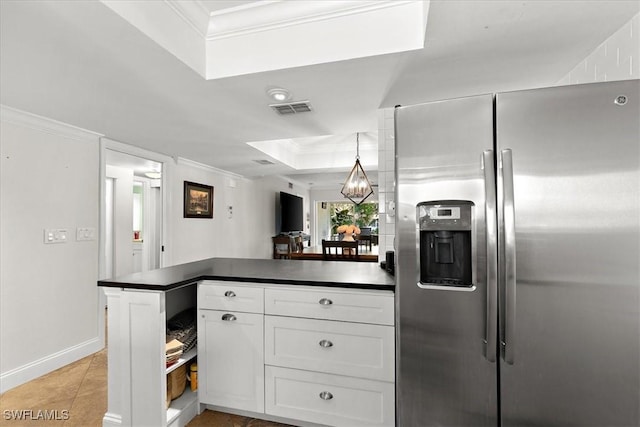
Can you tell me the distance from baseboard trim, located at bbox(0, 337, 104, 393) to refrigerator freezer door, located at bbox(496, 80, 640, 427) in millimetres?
3298

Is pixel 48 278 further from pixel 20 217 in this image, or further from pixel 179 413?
pixel 179 413

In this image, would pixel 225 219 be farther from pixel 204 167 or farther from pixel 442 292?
pixel 442 292

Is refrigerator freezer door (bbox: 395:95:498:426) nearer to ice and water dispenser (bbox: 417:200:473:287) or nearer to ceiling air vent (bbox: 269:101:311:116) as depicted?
ice and water dispenser (bbox: 417:200:473:287)

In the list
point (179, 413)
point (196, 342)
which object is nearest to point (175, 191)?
point (196, 342)

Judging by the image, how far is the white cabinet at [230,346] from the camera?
1.86 metres

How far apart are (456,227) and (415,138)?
0.43 metres

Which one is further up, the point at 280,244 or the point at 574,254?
the point at 574,254

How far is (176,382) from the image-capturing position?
76.2 inches

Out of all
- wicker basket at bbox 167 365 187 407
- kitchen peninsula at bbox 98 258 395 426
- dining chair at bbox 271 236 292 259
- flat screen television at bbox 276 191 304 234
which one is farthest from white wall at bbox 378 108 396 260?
flat screen television at bbox 276 191 304 234

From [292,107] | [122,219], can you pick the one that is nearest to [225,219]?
[122,219]

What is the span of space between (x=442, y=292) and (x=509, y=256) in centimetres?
30

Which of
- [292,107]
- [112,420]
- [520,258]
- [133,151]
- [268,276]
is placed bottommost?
[112,420]

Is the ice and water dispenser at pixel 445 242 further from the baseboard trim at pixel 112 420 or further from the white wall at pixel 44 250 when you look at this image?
the white wall at pixel 44 250

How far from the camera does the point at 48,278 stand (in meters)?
2.67
